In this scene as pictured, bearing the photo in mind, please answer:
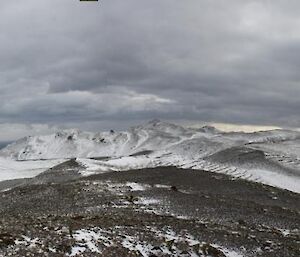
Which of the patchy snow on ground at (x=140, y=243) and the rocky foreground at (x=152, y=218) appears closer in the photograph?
the patchy snow on ground at (x=140, y=243)

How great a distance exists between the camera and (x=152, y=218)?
131 ft

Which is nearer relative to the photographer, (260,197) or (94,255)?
(94,255)

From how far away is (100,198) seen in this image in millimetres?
51656

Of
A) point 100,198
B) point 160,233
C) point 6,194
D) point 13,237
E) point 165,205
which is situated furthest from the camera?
point 6,194

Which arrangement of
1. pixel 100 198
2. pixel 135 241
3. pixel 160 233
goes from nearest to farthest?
pixel 135 241
pixel 160 233
pixel 100 198

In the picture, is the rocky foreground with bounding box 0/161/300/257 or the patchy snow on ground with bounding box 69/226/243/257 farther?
the rocky foreground with bounding box 0/161/300/257

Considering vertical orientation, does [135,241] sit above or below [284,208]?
above

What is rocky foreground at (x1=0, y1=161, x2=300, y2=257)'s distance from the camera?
2939cm

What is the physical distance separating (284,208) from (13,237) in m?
34.3

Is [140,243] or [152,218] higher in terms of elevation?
[140,243]

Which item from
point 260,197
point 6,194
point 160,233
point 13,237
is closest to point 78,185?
point 6,194

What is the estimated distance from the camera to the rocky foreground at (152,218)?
1157 inches

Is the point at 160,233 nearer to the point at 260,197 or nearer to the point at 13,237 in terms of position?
the point at 13,237

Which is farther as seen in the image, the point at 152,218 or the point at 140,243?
the point at 152,218
